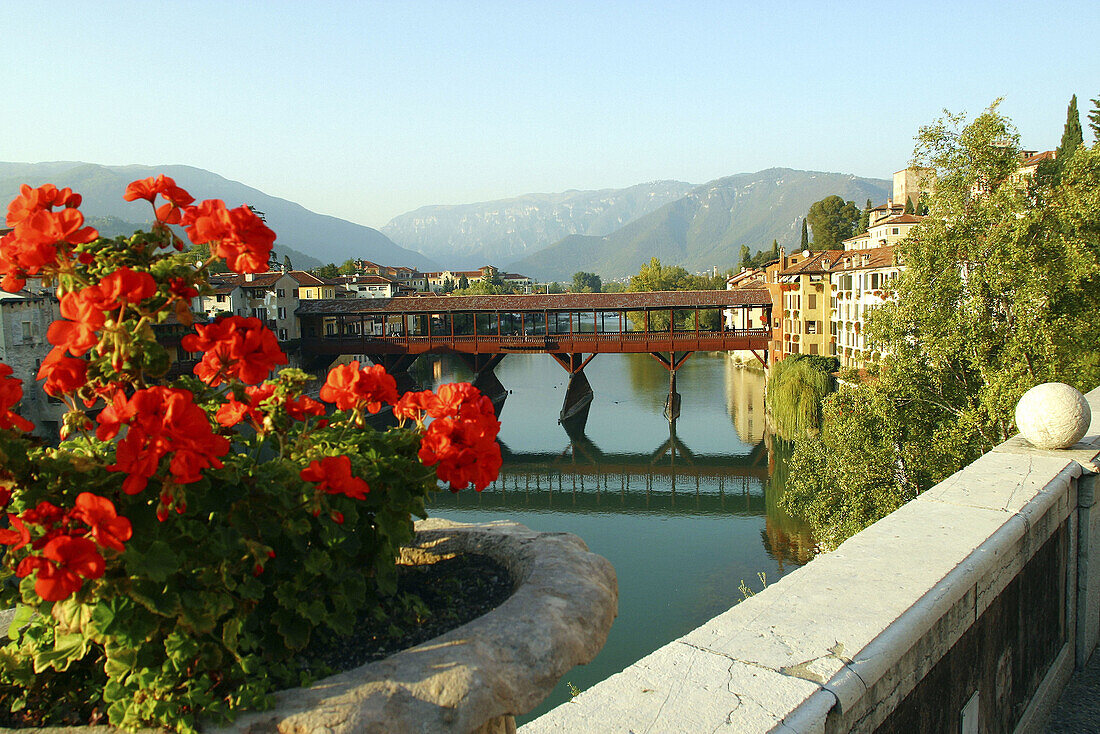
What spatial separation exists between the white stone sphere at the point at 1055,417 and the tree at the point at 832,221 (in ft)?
222

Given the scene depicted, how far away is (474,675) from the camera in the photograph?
1.37 metres

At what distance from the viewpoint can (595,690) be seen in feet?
6.21

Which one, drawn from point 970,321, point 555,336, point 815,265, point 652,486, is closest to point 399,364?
point 555,336

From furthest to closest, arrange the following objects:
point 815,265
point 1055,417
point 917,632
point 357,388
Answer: point 815,265 < point 1055,417 < point 917,632 < point 357,388

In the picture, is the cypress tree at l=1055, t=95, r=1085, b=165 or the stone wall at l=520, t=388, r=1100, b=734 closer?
the stone wall at l=520, t=388, r=1100, b=734

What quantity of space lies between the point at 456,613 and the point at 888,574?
161cm

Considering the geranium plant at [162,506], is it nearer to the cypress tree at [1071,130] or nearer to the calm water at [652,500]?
the calm water at [652,500]

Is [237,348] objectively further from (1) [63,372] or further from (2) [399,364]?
(2) [399,364]

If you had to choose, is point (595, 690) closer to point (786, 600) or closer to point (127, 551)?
point (786, 600)

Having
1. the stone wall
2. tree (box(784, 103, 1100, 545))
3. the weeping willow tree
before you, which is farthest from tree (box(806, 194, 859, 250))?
the stone wall

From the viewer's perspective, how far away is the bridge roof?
3033 centimetres

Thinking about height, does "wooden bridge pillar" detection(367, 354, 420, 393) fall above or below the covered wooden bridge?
below

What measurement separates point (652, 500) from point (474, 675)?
18.9 meters

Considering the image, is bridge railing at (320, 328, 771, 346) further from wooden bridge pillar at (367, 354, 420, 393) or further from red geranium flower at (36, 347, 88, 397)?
red geranium flower at (36, 347, 88, 397)
